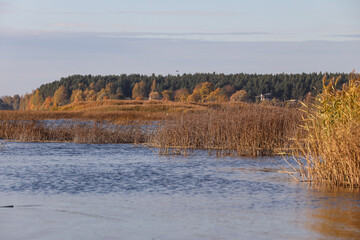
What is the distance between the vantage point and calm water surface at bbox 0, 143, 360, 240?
918cm

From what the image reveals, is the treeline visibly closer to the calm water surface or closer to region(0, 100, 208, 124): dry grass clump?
region(0, 100, 208, 124): dry grass clump

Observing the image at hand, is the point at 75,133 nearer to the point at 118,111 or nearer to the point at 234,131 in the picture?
the point at 234,131

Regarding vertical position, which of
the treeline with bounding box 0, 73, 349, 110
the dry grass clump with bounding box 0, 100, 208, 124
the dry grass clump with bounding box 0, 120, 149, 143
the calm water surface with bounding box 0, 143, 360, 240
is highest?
the treeline with bounding box 0, 73, 349, 110

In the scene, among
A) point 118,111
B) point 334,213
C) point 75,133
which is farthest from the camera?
point 118,111

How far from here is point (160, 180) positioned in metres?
15.7

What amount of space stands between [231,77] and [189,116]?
469ft

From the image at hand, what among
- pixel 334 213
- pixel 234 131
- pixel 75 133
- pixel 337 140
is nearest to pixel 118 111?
pixel 75 133

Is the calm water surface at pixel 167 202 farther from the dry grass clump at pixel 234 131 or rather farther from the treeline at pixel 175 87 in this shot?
the treeline at pixel 175 87

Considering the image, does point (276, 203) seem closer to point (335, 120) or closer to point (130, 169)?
point (335, 120)

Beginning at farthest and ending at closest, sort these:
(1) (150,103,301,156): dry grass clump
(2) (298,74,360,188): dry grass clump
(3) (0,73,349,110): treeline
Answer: (3) (0,73,349,110): treeline → (1) (150,103,301,156): dry grass clump → (2) (298,74,360,188): dry grass clump

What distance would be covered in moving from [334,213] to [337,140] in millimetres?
2538

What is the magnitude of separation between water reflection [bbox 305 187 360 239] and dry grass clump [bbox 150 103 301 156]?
7.21m

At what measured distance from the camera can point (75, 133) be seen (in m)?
28.8

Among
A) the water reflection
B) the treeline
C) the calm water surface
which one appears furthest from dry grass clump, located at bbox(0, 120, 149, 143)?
the treeline
